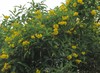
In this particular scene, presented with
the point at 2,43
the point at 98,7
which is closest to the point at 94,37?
the point at 98,7

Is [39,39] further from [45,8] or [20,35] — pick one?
[45,8]

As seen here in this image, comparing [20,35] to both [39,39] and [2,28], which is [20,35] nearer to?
[39,39]

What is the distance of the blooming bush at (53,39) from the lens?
4.89m

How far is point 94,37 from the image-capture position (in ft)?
17.8

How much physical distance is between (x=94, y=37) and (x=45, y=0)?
1027mm

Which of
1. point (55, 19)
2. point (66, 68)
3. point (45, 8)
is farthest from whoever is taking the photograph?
point (45, 8)

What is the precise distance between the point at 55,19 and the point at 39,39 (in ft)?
1.49

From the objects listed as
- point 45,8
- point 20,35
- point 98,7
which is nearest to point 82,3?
point 98,7

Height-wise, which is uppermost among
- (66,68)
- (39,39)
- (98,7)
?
(98,7)

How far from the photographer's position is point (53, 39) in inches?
193

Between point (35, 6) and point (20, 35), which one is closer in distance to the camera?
point (20, 35)

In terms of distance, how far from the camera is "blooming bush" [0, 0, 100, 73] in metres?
4.89

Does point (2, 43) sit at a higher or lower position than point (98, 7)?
lower

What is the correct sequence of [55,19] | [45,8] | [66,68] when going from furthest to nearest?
[45,8] → [55,19] → [66,68]
